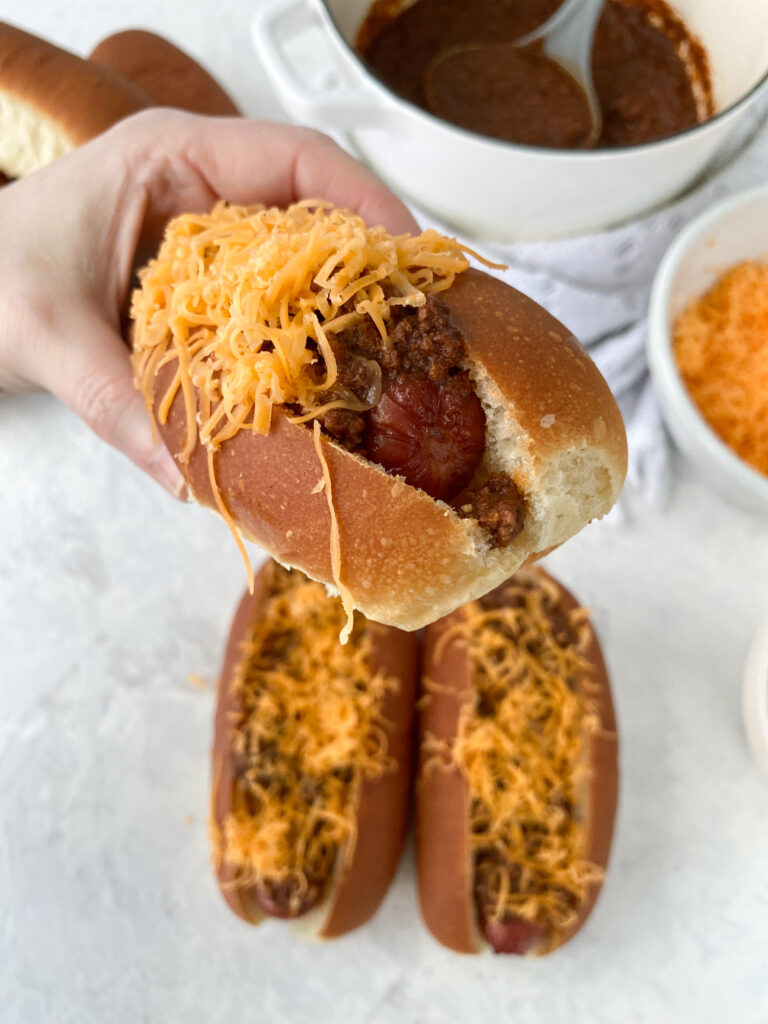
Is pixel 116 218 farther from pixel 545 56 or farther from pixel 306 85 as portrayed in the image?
pixel 545 56

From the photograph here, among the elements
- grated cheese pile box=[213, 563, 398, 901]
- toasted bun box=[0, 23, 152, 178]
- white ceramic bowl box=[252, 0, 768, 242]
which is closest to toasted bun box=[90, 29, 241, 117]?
toasted bun box=[0, 23, 152, 178]

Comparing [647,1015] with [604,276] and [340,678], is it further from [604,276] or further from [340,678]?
[604,276]

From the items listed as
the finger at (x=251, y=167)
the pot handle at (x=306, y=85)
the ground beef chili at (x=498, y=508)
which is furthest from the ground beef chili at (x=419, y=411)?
the finger at (x=251, y=167)

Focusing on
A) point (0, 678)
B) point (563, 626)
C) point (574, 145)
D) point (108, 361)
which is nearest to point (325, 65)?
point (574, 145)

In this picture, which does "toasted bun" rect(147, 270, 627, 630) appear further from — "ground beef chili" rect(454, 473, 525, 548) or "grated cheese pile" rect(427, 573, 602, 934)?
"grated cheese pile" rect(427, 573, 602, 934)

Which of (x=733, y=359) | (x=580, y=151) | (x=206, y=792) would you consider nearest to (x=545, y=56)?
(x=580, y=151)

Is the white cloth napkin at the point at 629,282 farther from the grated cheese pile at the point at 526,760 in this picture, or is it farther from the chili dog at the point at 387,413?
the chili dog at the point at 387,413

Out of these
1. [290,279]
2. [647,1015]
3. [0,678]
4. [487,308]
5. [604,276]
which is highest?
[290,279]
